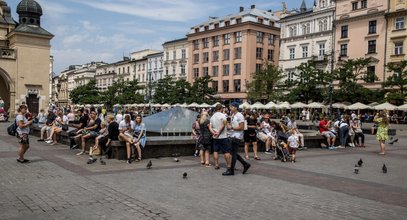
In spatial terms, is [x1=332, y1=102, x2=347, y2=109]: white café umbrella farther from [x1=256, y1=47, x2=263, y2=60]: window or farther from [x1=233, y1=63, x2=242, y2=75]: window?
[x1=256, y1=47, x2=263, y2=60]: window

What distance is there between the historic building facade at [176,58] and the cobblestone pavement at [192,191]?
77614mm

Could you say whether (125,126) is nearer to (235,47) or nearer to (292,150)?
(292,150)

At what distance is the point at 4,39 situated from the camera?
1721 inches

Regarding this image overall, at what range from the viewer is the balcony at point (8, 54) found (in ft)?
132

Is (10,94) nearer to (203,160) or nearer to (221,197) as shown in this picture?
(203,160)

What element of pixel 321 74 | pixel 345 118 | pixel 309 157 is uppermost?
pixel 321 74

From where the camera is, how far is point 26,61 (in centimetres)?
4147

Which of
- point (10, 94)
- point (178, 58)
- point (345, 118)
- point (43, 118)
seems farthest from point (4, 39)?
point (178, 58)

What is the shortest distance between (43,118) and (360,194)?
1836 cm

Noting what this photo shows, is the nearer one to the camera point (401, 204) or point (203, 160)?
point (401, 204)

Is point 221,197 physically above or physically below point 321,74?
below

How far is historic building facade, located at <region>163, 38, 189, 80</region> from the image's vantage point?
3556 inches

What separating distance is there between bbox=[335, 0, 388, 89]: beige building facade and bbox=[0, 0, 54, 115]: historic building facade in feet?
122

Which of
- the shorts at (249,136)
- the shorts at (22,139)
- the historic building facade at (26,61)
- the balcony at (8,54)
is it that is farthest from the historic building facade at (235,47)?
the shorts at (22,139)
